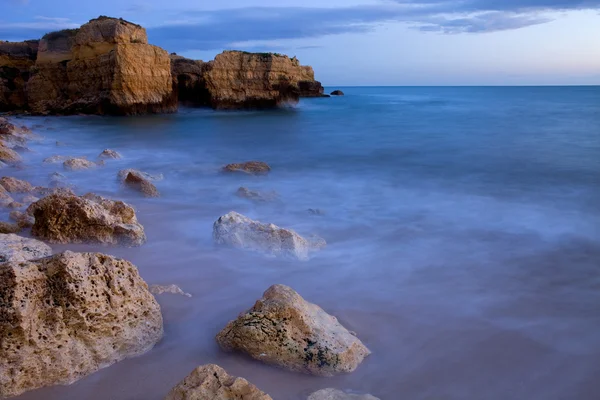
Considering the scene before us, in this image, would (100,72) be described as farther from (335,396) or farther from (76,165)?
(335,396)

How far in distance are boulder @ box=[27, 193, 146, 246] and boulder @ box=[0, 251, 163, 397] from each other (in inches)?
58.9

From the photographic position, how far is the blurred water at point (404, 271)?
101 inches

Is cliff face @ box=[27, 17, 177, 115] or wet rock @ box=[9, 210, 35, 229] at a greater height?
cliff face @ box=[27, 17, 177, 115]

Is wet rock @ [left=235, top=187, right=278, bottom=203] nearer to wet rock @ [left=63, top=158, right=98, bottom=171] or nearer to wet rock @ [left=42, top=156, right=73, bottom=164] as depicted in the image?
wet rock @ [left=63, top=158, right=98, bottom=171]

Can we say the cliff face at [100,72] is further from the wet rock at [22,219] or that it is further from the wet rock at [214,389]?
the wet rock at [214,389]

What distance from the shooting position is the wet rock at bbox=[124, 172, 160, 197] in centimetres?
625

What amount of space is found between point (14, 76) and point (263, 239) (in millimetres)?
23785

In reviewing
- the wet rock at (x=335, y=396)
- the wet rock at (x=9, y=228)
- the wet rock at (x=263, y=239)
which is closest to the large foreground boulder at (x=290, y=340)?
the wet rock at (x=335, y=396)

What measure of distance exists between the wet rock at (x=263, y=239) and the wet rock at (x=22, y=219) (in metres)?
1.60

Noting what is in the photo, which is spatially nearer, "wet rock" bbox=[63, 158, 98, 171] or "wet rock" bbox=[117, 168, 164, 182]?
"wet rock" bbox=[117, 168, 164, 182]

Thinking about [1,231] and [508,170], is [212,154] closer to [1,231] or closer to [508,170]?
[508,170]

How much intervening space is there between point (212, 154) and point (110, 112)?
1167 cm

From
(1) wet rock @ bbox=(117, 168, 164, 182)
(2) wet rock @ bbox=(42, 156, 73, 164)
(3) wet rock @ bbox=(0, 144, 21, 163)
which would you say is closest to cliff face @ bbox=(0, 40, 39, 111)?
(3) wet rock @ bbox=(0, 144, 21, 163)

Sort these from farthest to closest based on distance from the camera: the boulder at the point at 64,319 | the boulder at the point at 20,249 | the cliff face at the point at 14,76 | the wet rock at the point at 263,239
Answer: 1. the cliff face at the point at 14,76
2. the wet rock at the point at 263,239
3. the boulder at the point at 20,249
4. the boulder at the point at 64,319
